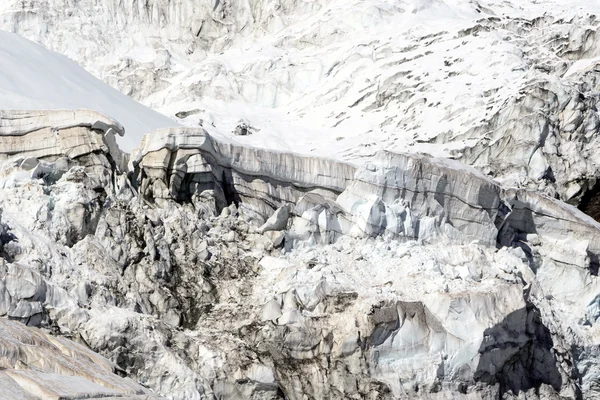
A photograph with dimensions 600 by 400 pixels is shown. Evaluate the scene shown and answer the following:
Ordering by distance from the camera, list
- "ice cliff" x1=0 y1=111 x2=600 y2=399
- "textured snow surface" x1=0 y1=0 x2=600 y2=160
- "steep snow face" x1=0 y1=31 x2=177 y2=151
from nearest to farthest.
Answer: "ice cliff" x1=0 y1=111 x2=600 y2=399, "steep snow face" x1=0 y1=31 x2=177 y2=151, "textured snow surface" x1=0 y1=0 x2=600 y2=160

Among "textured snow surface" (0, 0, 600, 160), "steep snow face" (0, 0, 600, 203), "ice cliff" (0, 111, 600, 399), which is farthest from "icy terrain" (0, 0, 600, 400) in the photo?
"textured snow surface" (0, 0, 600, 160)

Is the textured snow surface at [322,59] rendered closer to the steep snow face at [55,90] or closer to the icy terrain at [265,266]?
the steep snow face at [55,90]

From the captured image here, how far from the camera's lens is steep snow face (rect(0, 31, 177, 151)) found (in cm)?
2897

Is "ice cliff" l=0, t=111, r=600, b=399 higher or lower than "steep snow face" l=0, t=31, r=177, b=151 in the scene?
lower

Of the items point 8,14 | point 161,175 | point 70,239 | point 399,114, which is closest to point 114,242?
point 70,239

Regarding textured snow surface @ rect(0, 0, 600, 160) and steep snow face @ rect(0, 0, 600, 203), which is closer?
steep snow face @ rect(0, 0, 600, 203)

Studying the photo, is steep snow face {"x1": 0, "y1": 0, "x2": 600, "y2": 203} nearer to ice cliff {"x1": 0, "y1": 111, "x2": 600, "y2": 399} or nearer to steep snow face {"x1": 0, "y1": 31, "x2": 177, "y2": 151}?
steep snow face {"x1": 0, "y1": 31, "x2": 177, "y2": 151}

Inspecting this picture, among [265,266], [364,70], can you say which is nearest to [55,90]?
[265,266]

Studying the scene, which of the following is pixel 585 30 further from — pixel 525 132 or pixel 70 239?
pixel 70 239

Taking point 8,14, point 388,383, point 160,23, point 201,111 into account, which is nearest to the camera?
point 388,383

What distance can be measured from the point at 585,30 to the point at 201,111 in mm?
26831

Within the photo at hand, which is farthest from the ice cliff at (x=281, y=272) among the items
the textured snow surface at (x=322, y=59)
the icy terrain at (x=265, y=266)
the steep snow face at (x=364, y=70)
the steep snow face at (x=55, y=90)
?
the textured snow surface at (x=322, y=59)

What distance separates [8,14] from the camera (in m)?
82.4

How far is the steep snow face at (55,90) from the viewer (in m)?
29.0
